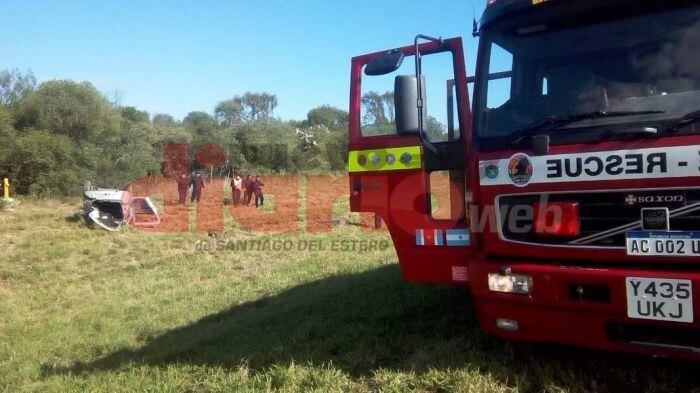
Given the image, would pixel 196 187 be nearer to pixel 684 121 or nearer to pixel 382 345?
pixel 382 345

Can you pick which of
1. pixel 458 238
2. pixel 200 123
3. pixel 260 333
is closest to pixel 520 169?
pixel 458 238

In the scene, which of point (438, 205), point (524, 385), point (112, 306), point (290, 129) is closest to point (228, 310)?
point (112, 306)

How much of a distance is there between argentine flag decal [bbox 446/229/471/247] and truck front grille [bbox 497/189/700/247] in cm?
70

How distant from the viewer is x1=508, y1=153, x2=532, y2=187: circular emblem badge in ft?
10.1

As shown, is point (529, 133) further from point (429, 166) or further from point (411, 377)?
point (411, 377)

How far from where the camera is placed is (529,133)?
10.2 feet

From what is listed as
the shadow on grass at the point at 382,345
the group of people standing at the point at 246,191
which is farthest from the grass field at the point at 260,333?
the group of people standing at the point at 246,191

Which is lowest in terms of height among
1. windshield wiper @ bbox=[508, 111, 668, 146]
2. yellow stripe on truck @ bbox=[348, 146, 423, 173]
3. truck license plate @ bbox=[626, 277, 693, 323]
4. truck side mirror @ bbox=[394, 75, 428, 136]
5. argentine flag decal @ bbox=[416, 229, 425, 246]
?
truck license plate @ bbox=[626, 277, 693, 323]

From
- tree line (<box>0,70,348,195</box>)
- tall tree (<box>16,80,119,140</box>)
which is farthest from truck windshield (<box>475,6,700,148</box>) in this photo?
tall tree (<box>16,80,119,140</box>)

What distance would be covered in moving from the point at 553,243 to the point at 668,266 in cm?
58

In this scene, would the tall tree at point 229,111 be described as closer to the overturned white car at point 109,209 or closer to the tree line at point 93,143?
the tree line at point 93,143

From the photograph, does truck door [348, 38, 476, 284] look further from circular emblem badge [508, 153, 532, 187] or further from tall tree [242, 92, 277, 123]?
tall tree [242, 92, 277, 123]

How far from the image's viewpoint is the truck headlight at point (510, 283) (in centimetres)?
307

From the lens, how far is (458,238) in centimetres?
394
